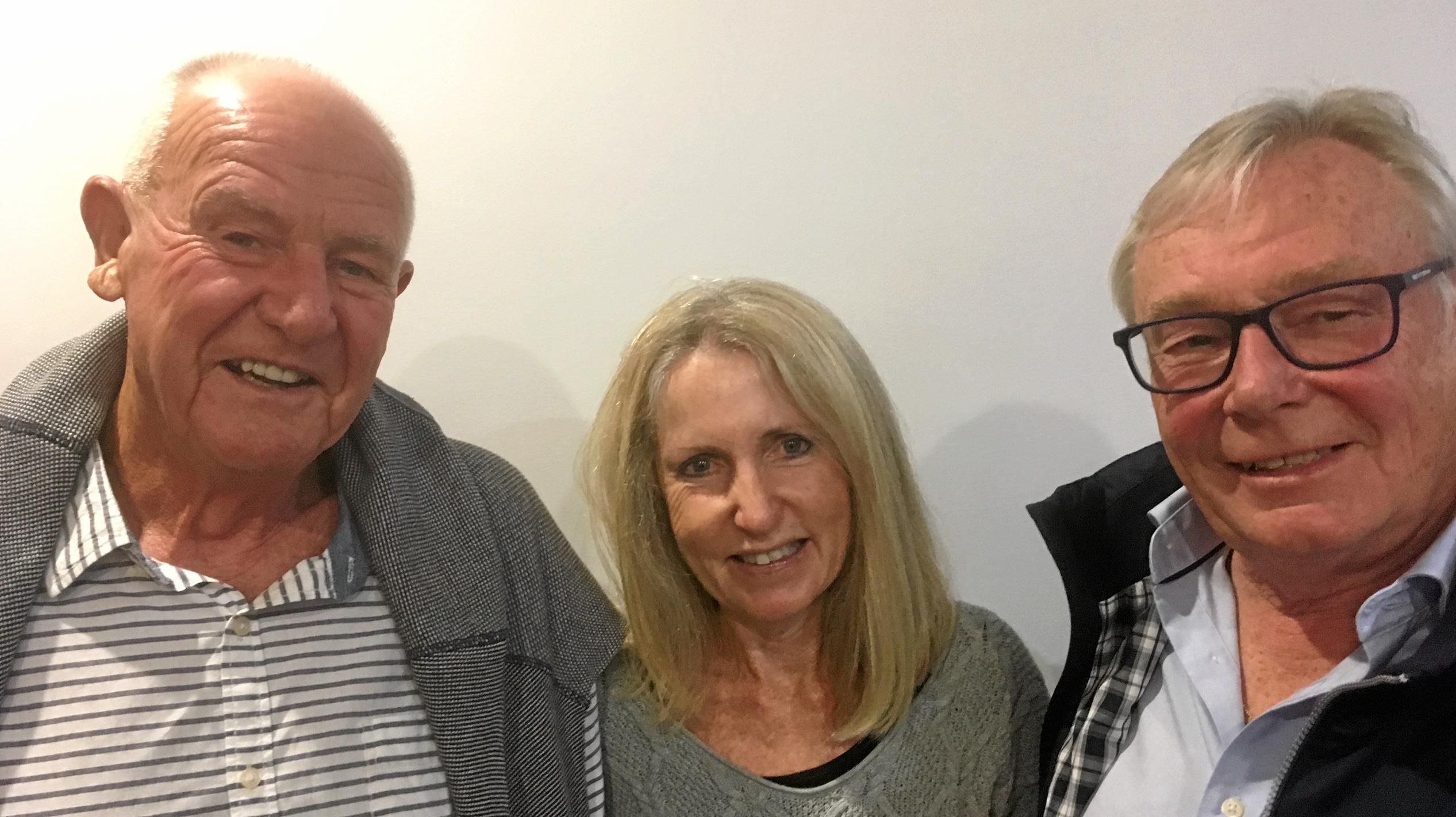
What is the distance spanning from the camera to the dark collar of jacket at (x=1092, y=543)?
50.2 inches

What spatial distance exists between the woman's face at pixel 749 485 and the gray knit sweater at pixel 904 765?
0.79 ft

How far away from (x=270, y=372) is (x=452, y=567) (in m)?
0.36

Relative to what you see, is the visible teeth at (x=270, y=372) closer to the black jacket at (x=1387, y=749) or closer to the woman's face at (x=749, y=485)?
the woman's face at (x=749, y=485)

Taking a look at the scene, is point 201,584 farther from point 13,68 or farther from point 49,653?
point 13,68

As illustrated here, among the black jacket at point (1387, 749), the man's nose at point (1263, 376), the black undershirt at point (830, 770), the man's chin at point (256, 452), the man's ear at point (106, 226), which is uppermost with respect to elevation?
the man's ear at point (106, 226)

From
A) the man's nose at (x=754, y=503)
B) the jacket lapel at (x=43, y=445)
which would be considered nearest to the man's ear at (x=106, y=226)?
the jacket lapel at (x=43, y=445)

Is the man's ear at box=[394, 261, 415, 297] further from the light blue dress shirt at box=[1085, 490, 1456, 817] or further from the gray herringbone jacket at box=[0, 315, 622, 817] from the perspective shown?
the light blue dress shirt at box=[1085, 490, 1456, 817]

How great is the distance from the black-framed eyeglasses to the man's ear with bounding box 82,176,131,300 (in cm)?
130

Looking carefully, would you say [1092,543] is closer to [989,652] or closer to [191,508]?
[989,652]

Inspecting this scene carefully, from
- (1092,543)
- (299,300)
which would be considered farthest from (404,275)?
(1092,543)

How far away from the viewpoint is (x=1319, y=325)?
0.94 meters

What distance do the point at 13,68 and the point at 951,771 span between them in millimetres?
1959

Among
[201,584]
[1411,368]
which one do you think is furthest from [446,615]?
[1411,368]

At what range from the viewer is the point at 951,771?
132cm
